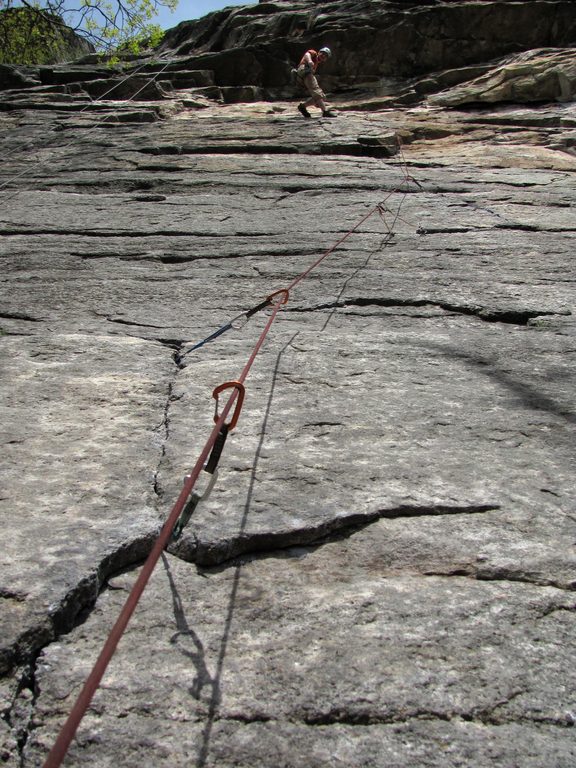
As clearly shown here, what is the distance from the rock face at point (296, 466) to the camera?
1.45 metres

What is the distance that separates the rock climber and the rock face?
2383mm

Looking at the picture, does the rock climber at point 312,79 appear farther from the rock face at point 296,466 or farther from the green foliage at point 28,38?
the green foliage at point 28,38

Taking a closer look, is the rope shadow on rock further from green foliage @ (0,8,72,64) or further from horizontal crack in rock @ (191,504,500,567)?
green foliage @ (0,8,72,64)

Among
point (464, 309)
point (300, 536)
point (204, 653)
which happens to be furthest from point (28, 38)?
point (204, 653)

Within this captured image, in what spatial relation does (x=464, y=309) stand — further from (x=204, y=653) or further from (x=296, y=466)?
(x=204, y=653)

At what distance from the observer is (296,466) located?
231 centimetres

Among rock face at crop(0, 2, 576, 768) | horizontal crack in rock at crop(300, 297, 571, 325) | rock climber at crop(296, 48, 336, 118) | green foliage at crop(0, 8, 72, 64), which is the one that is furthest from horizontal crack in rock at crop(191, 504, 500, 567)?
green foliage at crop(0, 8, 72, 64)

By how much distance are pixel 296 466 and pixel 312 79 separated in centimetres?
716

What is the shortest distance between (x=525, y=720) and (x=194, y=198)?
4.70 m

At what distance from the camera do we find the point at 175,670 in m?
1.53

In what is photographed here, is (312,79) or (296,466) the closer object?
(296,466)

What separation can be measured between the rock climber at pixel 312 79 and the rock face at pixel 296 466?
238cm

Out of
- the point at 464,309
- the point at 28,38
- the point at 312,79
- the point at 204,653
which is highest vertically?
the point at 28,38

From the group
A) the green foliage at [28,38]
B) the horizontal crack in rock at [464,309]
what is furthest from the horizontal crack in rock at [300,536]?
the green foliage at [28,38]
